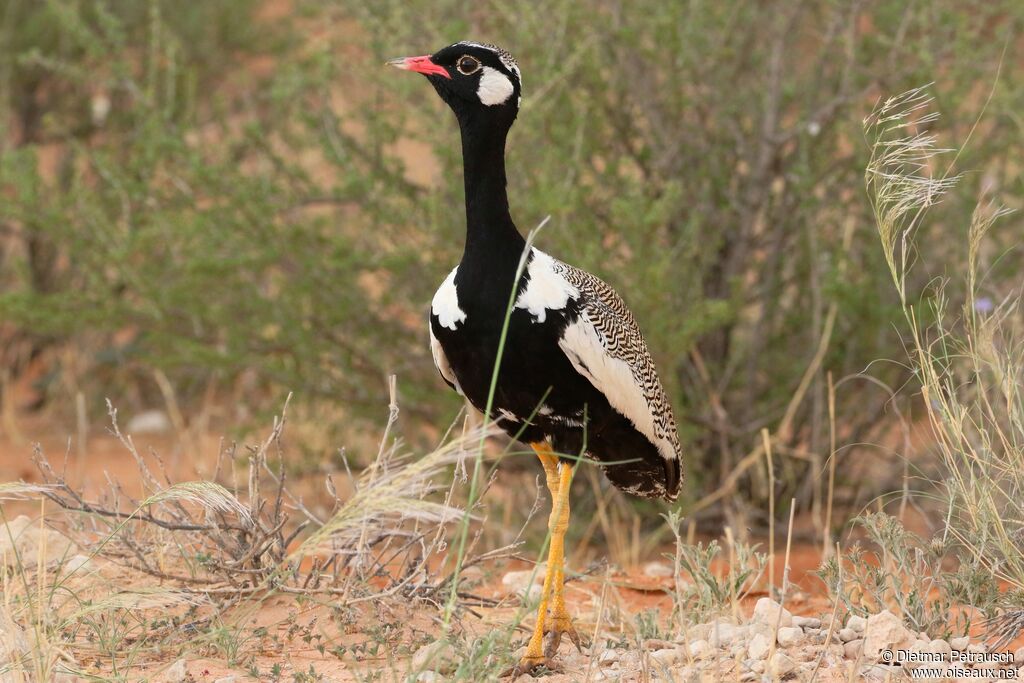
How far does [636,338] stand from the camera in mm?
3701

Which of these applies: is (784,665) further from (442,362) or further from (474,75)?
(474,75)

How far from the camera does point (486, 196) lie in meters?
3.29

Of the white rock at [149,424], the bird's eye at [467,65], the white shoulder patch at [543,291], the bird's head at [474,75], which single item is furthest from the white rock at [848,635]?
the white rock at [149,424]

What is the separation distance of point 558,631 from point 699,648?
46cm

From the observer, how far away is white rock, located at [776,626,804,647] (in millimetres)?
3076

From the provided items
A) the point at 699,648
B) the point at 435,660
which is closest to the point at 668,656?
the point at 699,648

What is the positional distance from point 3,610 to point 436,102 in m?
3.01

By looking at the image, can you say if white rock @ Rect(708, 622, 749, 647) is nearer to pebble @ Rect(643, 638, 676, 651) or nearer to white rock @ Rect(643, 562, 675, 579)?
pebble @ Rect(643, 638, 676, 651)

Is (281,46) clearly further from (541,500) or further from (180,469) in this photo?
(541,500)

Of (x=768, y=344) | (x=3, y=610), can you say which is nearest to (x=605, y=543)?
(x=768, y=344)

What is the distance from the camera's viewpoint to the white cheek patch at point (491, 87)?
10.8 ft

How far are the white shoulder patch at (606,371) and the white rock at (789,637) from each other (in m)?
0.68

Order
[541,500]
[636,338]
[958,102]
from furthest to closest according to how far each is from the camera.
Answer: [958,102] → [636,338] → [541,500]

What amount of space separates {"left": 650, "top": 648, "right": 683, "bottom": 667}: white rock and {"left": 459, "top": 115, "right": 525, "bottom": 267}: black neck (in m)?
0.99
